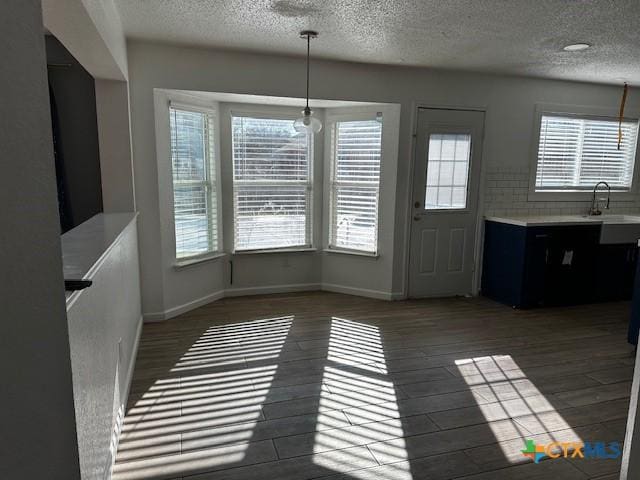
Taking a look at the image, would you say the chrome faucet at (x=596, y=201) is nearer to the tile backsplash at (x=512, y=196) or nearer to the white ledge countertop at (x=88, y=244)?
the tile backsplash at (x=512, y=196)

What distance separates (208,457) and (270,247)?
283 cm

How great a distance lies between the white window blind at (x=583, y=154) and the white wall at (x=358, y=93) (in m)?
0.24

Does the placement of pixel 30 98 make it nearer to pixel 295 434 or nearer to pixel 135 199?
pixel 295 434

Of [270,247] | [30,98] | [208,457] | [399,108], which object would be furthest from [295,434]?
[399,108]

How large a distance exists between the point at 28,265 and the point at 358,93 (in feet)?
13.0

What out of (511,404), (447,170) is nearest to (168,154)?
(447,170)

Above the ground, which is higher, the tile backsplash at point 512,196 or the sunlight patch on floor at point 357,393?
the tile backsplash at point 512,196

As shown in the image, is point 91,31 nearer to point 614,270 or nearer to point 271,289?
point 271,289

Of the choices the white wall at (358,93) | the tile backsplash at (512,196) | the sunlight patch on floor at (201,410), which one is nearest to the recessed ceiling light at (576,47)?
the white wall at (358,93)

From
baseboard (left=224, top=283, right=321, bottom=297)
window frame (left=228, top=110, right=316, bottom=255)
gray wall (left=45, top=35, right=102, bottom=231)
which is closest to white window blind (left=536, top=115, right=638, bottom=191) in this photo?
window frame (left=228, top=110, right=316, bottom=255)

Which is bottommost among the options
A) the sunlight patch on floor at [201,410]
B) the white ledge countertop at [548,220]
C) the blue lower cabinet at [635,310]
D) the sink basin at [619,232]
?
the sunlight patch on floor at [201,410]

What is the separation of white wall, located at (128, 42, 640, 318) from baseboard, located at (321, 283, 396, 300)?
0.29 feet

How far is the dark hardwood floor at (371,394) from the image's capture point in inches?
83.1

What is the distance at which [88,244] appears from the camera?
1955 millimetres
